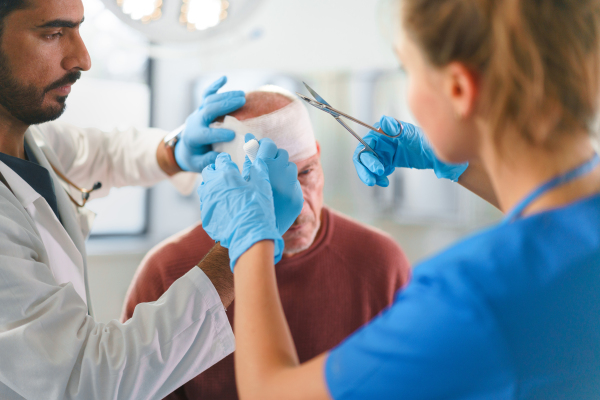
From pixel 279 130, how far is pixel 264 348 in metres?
0.67

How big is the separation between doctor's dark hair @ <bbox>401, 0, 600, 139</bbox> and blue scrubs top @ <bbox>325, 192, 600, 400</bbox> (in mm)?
128

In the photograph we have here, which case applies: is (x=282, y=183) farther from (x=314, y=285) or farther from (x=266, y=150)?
(x=314, y=285)

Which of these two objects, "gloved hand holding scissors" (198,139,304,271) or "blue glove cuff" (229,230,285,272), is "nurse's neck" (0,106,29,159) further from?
"blue glove cuff" (229,230,285,272)

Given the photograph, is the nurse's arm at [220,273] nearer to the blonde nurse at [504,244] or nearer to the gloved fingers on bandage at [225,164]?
the gloved fingers on bandage at [225,164]

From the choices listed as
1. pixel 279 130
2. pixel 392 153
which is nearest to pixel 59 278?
pixel 279 130

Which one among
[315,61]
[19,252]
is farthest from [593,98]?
[315,61]

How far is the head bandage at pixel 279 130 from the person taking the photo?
1.17 m

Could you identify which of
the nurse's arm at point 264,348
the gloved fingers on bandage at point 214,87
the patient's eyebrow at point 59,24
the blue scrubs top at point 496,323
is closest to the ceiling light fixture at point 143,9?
the patient's eyebrow at point 59,24

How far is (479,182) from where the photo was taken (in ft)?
3.45

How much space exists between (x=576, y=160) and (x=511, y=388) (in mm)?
301

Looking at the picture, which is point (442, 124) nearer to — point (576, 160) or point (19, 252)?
point (576, 160)

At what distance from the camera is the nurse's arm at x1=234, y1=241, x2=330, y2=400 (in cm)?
61

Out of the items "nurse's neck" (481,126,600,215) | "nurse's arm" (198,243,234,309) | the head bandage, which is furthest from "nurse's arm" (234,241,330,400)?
the head bandage

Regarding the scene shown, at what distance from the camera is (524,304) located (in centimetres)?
54
